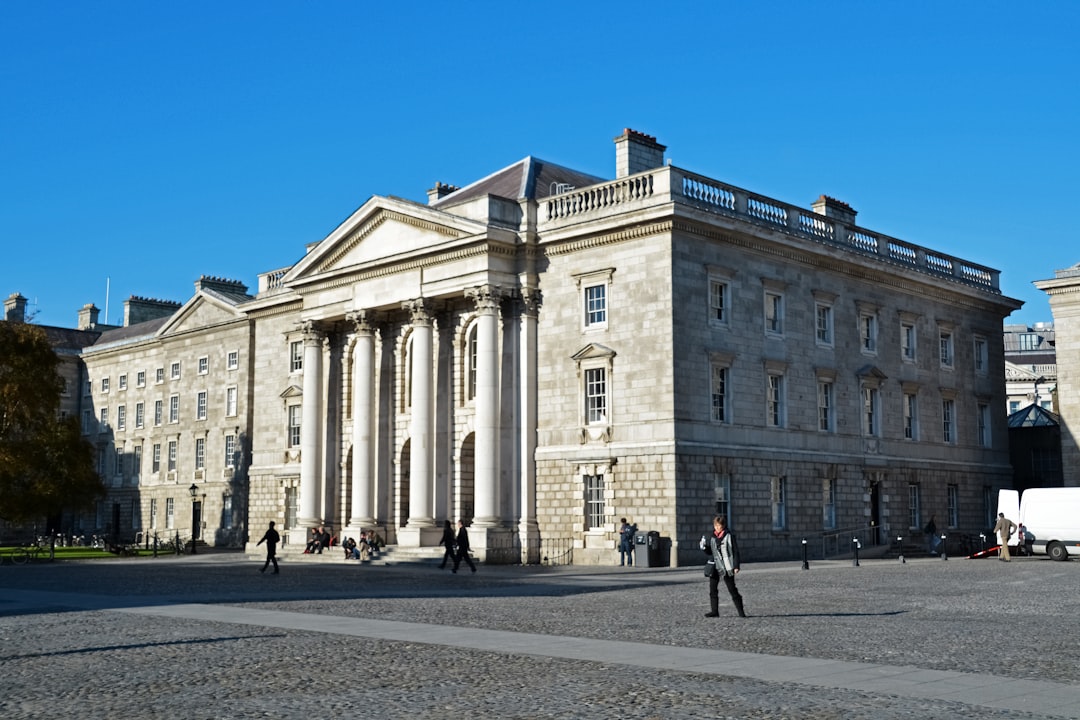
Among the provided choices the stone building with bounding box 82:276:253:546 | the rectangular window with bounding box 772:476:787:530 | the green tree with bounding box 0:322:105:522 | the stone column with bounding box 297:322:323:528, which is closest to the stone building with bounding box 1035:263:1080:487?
the rectangular window with bounding box 772:476:787:530

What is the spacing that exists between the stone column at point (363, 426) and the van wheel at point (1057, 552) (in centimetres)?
2441

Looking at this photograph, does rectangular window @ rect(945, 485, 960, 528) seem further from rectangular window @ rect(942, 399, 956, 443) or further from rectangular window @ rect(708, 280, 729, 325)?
rectangular window @ rect(708, 280, 729, 325)

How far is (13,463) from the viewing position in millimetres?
51594

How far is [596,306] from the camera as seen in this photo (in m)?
43.0

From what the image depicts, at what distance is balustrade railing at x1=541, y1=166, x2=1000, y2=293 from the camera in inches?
1620

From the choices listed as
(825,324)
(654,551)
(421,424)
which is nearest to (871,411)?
(825,324)

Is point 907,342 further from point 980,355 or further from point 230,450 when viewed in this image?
point 230,450

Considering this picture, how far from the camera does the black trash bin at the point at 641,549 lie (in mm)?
39062

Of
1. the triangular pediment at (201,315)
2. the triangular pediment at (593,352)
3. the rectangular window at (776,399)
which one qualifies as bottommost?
the rectangular window at (776,399)

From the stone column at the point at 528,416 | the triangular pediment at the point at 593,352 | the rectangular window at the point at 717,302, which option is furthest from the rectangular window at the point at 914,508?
the stone column at the point at 528,416

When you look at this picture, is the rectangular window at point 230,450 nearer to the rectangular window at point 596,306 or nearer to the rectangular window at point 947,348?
the rectangular window at point 596,306

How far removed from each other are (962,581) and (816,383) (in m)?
15.4

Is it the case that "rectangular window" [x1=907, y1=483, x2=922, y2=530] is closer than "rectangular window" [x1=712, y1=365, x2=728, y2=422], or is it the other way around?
"rectangular window" [x1=712, y1=365, x2=728, y2=422]

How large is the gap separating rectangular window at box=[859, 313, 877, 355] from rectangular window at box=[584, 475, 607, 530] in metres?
12.6
